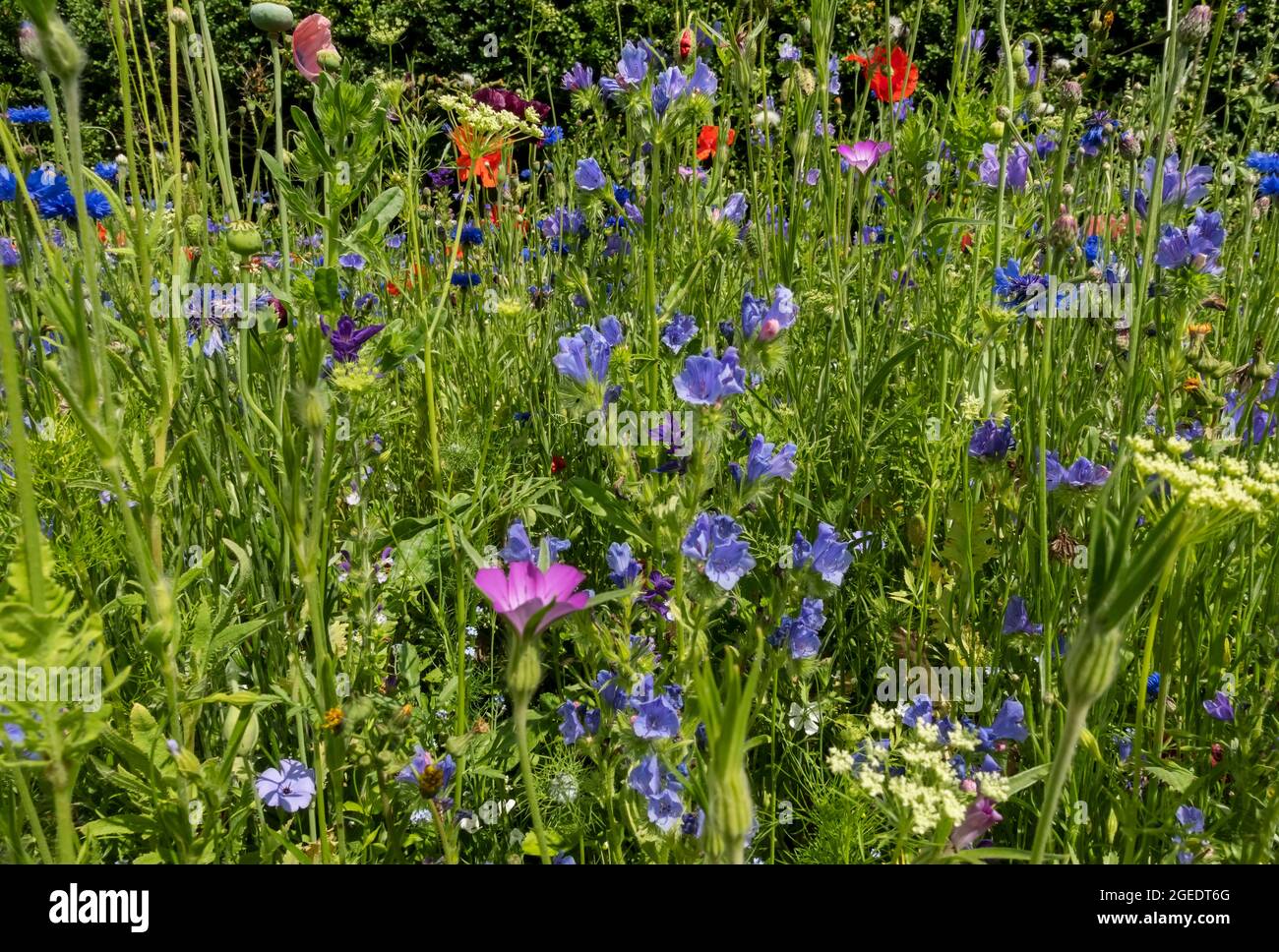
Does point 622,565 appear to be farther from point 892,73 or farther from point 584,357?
point 892,73

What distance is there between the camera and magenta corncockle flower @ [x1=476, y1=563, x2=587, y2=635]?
0.80m

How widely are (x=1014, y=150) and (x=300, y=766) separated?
72.6 inches

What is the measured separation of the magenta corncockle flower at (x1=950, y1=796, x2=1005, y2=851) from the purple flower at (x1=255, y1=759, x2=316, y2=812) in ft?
2.82

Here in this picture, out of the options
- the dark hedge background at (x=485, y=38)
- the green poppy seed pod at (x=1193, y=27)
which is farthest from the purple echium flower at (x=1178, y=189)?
the dark hedge background at (x=485, y=38)

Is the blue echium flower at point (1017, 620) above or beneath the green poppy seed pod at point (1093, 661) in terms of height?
beneath

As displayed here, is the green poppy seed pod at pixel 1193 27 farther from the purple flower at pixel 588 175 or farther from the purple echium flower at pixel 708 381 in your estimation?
the purple flower at pixel 588 175

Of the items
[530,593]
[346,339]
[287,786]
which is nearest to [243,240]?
[346,339]

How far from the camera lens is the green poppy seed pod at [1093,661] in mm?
657

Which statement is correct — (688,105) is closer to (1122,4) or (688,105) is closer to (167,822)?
(167,822)

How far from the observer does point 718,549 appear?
1.19 m

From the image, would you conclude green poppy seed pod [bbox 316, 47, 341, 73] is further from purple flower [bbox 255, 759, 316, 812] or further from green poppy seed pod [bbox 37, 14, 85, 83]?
purple flower [bbox 255, 759, 316, 812]

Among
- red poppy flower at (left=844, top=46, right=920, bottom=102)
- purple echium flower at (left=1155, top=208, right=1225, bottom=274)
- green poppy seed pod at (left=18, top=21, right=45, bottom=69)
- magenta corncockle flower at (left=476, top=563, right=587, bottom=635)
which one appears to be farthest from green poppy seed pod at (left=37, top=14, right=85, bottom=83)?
red poppy flower at (left=844, top=46, right=920, bottom=102)

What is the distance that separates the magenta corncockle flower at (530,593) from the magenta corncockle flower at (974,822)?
51cm

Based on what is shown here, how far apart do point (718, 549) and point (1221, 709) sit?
720 mm
